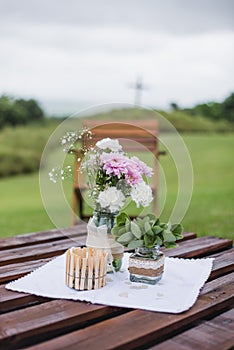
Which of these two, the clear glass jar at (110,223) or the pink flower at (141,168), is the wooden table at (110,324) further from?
the pink flower at (141,168)

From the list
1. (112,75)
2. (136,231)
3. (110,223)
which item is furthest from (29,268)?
(112,75)

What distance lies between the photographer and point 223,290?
1.78m

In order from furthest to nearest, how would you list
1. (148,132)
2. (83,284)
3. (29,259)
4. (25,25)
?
1. (25,25)
2. (148,132)
3. (29,259)
4. (83,284)

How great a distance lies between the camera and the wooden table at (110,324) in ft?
4.42

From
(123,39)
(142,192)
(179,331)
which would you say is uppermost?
(123,39)

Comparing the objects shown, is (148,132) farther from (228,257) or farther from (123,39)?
(123,39)

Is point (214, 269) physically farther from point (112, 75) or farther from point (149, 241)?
point (112, 75)

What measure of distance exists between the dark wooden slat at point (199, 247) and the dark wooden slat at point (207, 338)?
769mm

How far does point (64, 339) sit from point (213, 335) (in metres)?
0.40

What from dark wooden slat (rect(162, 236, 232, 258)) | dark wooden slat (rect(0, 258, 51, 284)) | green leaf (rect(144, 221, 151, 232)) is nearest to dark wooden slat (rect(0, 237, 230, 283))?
dark wooden slat (rect(0, 258, 51, 284))

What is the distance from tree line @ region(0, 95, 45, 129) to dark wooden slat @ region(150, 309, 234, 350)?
6172 millimetres

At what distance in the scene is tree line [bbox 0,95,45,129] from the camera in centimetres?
739

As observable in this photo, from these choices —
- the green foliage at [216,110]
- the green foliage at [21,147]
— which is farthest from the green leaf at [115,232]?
the green foliage at [216,110]

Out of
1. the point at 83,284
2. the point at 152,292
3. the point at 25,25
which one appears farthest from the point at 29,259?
the point at 25,25
